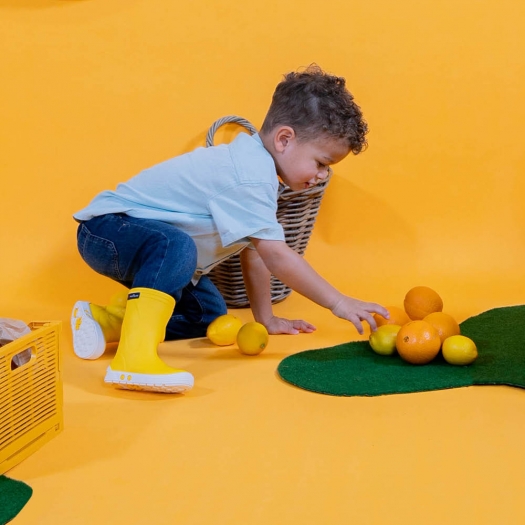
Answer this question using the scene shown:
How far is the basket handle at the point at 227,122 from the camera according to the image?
2.49 m

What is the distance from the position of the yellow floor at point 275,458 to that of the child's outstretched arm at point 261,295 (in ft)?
1.22

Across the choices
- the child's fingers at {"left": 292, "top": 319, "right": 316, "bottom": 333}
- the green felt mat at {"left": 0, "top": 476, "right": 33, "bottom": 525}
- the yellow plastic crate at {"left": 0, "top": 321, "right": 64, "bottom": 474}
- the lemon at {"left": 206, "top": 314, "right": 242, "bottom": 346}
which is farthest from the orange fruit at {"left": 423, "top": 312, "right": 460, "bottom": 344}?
the green felt mat at {"left": 0, "top": 476, "right": 33, "bottom": 525}

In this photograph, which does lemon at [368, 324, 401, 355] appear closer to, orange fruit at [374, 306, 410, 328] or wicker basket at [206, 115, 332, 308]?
orange fruit at [374, 306, 410, 328]

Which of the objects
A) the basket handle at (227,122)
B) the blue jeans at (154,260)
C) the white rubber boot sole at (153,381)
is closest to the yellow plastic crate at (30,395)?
the white rubber boot sole at (153,381)

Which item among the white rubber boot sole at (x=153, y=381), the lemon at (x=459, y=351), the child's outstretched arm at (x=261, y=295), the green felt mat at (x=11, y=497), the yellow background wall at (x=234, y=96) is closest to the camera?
the green felt mat at (x=11, y=497)

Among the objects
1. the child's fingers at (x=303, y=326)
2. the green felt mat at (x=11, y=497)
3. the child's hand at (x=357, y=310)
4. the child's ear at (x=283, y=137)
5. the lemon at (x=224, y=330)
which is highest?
the child's ear at (x=283, y=137)

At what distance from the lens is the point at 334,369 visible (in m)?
1.78

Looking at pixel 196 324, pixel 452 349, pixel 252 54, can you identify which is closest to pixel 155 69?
pixel 252 54

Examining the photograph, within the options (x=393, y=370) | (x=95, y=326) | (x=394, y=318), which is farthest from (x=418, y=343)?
(x=95, y=326)

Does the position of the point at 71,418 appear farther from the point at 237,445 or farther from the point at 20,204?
the point at 20,204

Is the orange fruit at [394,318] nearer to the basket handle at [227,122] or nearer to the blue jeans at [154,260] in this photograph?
the blue jeans at [154,260]

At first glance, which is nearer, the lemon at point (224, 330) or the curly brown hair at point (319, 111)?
the curly brown hair at point (319, 111)

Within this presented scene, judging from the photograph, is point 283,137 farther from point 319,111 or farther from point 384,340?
point 384,340

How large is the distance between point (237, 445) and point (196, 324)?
783 millimetres
